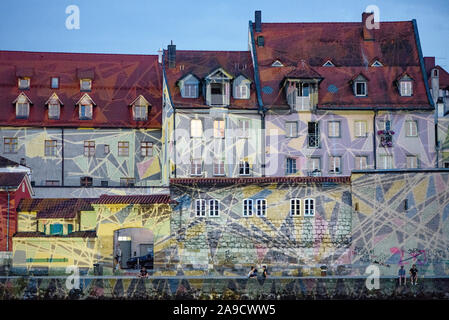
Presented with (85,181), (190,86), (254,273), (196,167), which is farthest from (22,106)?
(254,273)

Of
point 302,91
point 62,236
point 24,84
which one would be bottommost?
point 62,236

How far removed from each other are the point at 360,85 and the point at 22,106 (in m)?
25.0

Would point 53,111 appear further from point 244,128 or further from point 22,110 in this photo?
point 244,128

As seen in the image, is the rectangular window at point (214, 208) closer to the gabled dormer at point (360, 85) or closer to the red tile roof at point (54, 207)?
the red tile roof at point (54, 207)

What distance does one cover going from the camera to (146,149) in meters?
62.7

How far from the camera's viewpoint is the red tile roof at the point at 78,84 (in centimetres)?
6216

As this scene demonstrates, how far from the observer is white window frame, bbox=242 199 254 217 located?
158 feet

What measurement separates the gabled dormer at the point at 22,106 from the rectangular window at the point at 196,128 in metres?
13.4

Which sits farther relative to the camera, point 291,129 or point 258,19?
point 258,19

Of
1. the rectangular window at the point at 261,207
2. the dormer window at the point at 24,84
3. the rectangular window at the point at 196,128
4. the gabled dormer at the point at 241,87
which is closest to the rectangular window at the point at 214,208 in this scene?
the rectangular window at the point at 261,207

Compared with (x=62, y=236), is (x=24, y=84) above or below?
above

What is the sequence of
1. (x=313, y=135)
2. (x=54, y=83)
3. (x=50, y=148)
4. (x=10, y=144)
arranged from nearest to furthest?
(x=313, y=135)
(x=10, y=144)
(x=50, y=148)
(x=54, y=83)

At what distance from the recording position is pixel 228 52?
61.2m
